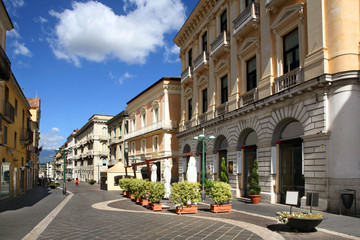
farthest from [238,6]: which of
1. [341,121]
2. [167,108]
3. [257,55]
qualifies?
[167,108]

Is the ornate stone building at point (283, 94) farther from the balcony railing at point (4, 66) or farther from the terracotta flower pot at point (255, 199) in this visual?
the balcony railing at point (4, 66)

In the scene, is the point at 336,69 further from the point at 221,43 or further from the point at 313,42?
the point at 221,43

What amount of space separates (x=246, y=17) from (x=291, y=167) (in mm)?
9270

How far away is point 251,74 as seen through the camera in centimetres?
2141

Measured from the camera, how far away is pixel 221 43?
79.0 ft

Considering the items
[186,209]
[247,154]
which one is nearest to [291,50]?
[247,154]

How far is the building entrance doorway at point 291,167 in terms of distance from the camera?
16.5 m

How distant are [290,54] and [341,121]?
505 centimetres

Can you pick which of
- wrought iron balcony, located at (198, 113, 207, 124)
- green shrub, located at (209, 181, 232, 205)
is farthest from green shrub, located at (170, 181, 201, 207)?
wrought iron balcony, located at (198, 113, 207, 124)

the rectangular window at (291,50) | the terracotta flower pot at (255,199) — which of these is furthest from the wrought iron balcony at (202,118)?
the rectangular window at (291,50)

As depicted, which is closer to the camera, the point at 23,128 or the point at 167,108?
the point at 23,128

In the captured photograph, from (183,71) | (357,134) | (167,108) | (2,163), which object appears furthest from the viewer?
(167,108)

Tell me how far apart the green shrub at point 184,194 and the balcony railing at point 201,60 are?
586 inches

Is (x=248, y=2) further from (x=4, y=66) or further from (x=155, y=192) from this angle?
(x=4, y=66)
